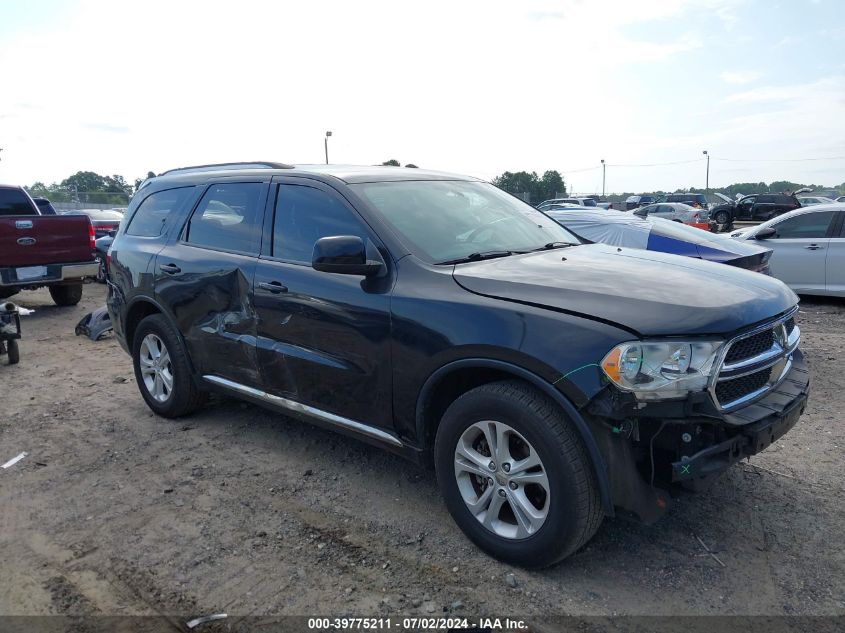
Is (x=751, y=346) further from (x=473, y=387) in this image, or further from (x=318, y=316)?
(x=318, y=316)

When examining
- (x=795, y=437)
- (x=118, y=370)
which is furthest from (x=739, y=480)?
(x=118, y=370)

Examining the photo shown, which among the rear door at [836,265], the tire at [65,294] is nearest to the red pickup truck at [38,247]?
the tire at [65,294]

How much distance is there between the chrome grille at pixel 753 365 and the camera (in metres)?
2.83

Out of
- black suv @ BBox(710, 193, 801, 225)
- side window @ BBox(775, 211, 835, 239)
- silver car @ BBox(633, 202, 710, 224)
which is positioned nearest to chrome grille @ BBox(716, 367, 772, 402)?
side window @ BBox(775, 211, 835, 239)

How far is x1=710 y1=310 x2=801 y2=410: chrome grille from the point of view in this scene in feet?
9.28

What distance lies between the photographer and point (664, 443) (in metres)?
2.77

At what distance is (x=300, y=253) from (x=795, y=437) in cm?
351

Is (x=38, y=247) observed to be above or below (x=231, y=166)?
below

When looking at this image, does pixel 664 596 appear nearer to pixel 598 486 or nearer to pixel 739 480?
pixel 598 486

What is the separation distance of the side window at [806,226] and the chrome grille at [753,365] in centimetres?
749

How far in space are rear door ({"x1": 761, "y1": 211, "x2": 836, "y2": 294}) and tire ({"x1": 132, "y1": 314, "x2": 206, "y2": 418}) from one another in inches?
329

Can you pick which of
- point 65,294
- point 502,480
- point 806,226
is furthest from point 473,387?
point 65,294

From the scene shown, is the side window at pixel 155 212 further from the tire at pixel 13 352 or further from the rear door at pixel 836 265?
the rear door at pixel 836 265

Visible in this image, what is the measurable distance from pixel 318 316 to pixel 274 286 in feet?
1.48
